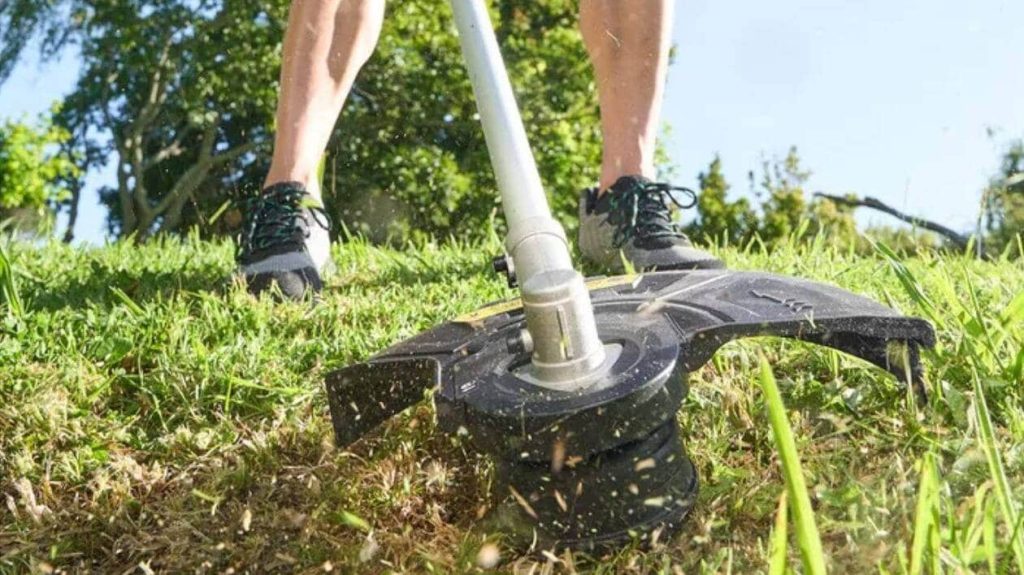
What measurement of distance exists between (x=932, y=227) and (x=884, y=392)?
10.3 ft

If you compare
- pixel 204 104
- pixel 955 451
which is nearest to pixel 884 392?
pixel 955 451

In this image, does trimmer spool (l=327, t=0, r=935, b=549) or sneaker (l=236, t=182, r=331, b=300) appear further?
sneaker (l=236, t=182, r=331, b=300)

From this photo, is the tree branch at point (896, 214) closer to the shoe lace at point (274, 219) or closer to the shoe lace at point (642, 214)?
the shoe lace at point (642, 214)

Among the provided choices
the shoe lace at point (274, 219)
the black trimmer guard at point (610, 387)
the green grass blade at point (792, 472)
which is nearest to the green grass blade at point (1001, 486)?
the green grass blade at point (792, 472)

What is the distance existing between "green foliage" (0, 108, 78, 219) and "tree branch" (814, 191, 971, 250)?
13.2 m

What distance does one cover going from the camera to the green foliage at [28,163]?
16.8m

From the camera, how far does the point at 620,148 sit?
→ 9.71 feet

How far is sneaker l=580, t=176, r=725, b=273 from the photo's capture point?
2736 mm

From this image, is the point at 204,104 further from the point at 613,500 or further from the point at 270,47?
the point at 613,500

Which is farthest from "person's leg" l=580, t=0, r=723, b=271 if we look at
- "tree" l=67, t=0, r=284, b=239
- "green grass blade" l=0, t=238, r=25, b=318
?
"tree" l=67, t=0, r=284, b=239

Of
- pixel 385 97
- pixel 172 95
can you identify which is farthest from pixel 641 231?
pixel 172 95

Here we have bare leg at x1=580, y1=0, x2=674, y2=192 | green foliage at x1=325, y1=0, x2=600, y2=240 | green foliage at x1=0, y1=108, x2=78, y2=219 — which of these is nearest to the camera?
bare leg at x1=580, y1=0, x2=674, y2=192

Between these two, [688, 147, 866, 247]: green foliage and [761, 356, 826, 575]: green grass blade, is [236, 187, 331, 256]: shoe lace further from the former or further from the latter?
[688, 147, 866, 247]: green foliage

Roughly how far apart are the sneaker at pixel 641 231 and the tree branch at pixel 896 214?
18.1 inches
